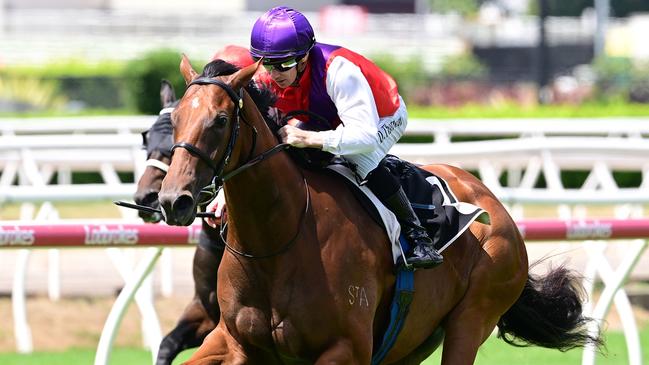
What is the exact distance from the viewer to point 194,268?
559cm

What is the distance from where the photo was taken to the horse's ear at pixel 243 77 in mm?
4055

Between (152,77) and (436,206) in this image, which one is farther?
(152,77)

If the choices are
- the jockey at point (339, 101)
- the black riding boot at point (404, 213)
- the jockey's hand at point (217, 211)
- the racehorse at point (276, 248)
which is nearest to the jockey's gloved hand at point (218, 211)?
the jockey's hand at point (217, 211)

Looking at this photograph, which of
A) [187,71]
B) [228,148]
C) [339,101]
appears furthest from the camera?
[339,101]

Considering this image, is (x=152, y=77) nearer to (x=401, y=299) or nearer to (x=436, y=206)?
(x=436, y=206)

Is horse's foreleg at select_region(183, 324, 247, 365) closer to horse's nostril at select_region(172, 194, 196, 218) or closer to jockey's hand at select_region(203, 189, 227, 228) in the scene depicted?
jockey's hand at select_region(203, 189, 227, 228)

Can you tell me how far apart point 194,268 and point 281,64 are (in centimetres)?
148

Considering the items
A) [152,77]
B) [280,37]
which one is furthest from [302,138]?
[152,77]

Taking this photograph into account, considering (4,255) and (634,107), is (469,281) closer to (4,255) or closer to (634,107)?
(4,255)

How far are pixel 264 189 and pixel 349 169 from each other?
453 mm

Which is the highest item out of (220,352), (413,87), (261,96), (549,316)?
(261,96)

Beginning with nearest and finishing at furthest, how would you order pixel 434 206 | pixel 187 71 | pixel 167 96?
1. pixel 187 71
2. pixel 434 206
3. pixel 167 96

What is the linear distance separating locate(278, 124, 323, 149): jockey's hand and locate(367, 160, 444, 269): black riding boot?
0.43m

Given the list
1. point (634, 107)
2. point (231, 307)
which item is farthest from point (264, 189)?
point (634, 107)
